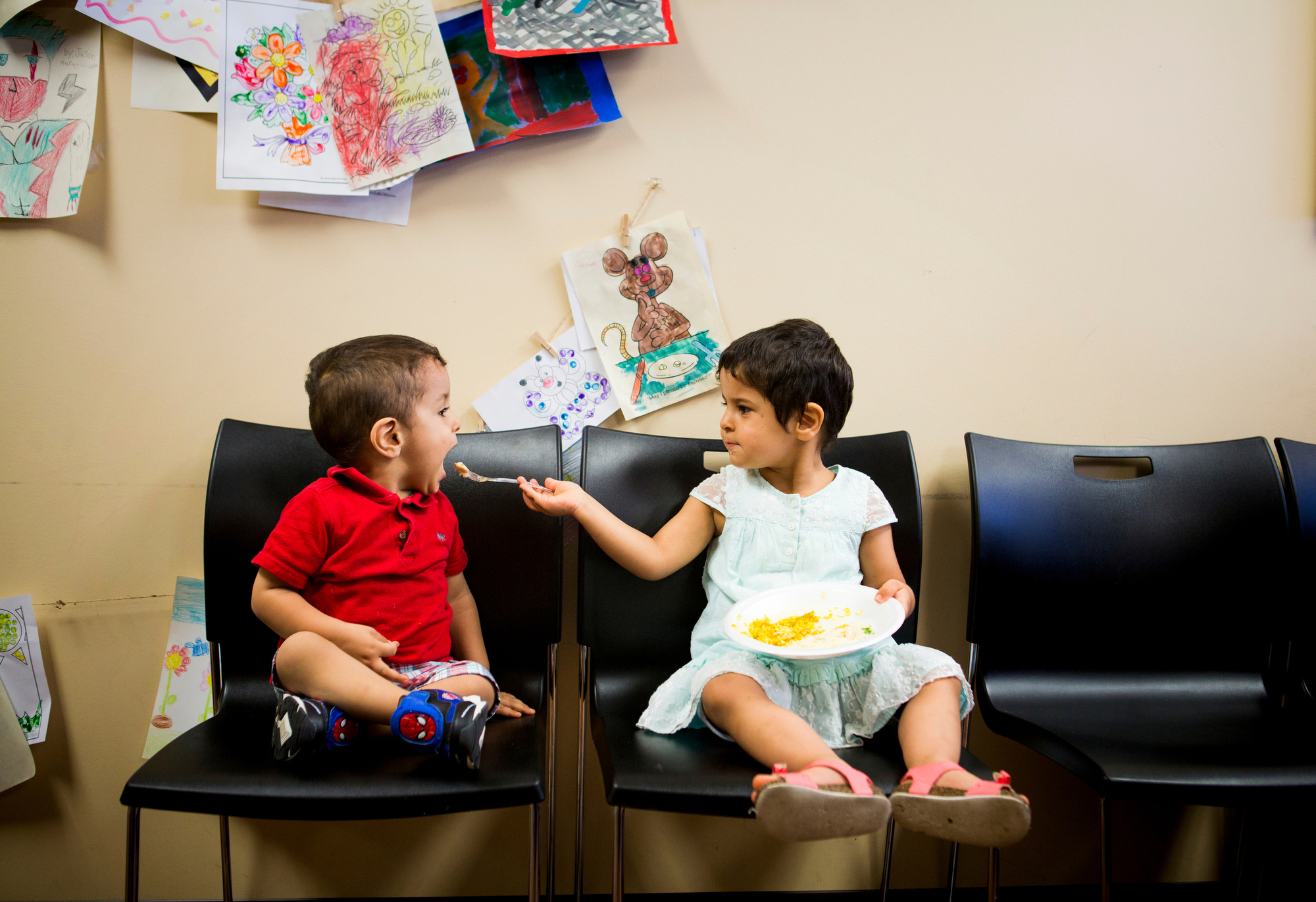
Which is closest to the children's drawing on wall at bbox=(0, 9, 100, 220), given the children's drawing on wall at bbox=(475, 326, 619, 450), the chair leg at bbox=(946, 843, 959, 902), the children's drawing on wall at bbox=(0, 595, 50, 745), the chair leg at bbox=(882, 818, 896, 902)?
the children's drawing on wall at bbox=(0, 595, 50, 745)

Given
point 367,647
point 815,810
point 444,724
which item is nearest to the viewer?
point 815,810

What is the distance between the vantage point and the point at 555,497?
1215mm

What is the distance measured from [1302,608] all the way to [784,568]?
0.93 meters

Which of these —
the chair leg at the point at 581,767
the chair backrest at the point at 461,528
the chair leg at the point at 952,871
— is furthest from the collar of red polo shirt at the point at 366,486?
the chair leg at the point at 952,871

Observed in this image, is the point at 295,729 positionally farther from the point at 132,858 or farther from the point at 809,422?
the point at 809,422

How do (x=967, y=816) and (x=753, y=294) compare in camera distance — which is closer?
(x=967, y=816)

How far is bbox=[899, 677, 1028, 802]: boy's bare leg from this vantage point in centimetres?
93

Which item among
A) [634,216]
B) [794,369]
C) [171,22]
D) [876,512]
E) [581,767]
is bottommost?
[581,767]

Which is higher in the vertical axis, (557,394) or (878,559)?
(557,394)

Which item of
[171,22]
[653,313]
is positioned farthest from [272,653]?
[171,22]

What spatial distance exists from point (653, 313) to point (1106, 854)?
1130 millimetres

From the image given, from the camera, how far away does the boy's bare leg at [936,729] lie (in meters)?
0.93

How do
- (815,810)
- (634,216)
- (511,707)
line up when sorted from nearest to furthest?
(815,810), (511,707), (634,216)

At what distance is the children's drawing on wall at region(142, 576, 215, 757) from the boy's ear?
1.91 feet
